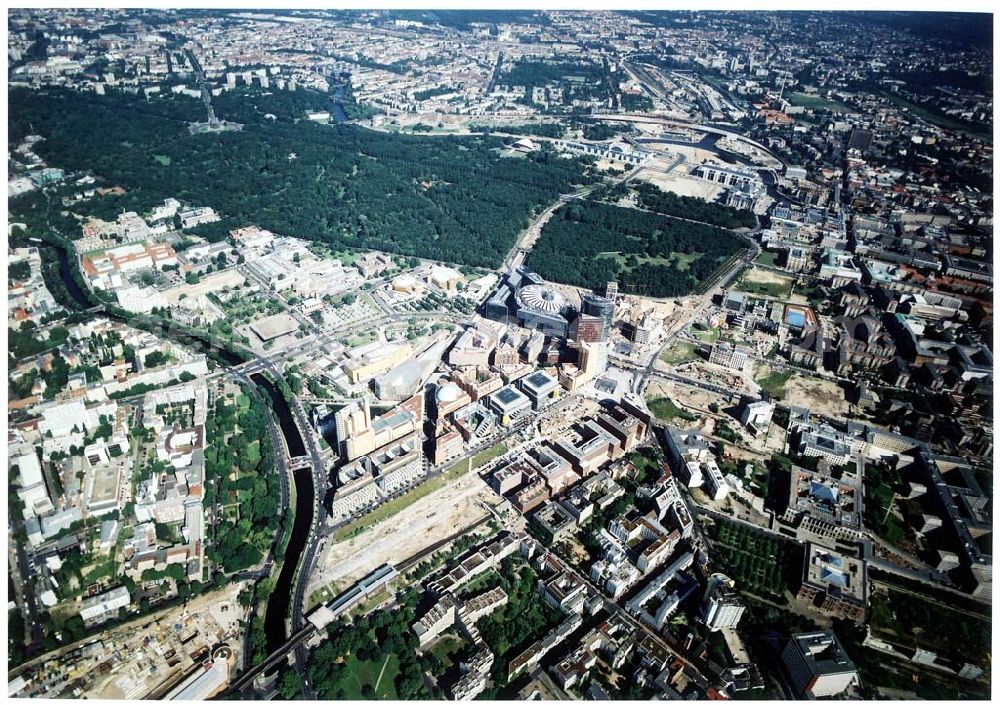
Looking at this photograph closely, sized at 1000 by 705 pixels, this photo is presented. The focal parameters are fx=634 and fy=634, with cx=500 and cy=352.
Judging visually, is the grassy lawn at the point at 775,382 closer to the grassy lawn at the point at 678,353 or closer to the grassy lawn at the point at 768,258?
the grassy lawn at the point at 678,353

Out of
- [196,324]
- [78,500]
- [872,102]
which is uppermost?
[872,102]

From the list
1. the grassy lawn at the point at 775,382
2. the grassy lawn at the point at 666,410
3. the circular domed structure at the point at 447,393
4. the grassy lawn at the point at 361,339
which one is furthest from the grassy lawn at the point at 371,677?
the grassy lawn at the point at 775,382

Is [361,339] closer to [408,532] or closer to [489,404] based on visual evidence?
[489,404]

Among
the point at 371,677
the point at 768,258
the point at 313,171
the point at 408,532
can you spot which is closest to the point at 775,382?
the point at 768,258

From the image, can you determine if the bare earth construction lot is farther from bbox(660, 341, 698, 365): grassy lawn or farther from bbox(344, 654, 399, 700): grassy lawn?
bbox(660, 341, 698, 365): grassy lawn

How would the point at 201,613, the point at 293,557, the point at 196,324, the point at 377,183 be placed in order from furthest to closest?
the point at 377,183 < the point at 196,324 < the point at 293,557 < the point at 201,613

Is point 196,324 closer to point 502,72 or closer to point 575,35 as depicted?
point 502,72

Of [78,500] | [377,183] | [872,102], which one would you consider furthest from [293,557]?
[872,102]
